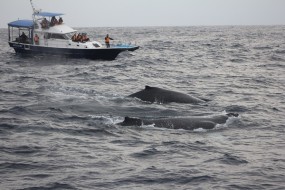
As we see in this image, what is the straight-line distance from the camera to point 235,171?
11211 mm

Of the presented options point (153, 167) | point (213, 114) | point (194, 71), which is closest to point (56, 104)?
point (213, 114)

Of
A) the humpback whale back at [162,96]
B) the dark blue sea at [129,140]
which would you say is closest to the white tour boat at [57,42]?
the dark blue sea at [129,140]

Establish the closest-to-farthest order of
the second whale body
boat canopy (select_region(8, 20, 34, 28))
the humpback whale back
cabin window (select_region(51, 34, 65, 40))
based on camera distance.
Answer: the second whale body
the humpback whale back
cabin window (select_region(51, 34, 65, 40))
boat canopy (select_region(8, 20, 34, 28))

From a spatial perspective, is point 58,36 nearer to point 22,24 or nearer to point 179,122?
point 22,24

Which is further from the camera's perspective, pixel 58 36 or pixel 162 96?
pixel 58 36

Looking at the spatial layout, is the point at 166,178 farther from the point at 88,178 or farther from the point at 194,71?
the point at 194,71

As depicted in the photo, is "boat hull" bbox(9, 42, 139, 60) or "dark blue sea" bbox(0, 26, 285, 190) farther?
"boat hull" bbox(9, 42, 139, 60)

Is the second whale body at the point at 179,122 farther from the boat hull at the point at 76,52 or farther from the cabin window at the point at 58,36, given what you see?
the cabin window at the point at 58,36

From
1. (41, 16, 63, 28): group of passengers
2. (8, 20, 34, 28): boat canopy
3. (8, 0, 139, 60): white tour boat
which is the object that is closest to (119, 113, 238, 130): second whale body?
(8, 0, 139, 60): white tour boat

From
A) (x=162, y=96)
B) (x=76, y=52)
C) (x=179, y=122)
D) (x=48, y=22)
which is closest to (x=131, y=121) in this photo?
(x=179, y=122)

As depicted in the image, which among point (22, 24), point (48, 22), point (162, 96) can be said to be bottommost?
point (162, 96)

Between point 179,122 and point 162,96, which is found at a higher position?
point 162,96

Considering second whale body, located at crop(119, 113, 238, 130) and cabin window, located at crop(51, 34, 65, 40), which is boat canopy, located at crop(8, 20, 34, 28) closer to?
cabin window, located at crop(51, 34, 65, 40)

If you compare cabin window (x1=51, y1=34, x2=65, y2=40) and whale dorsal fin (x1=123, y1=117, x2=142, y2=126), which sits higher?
cabin window (x1=51, y1=34, x2=65, y2=40)
